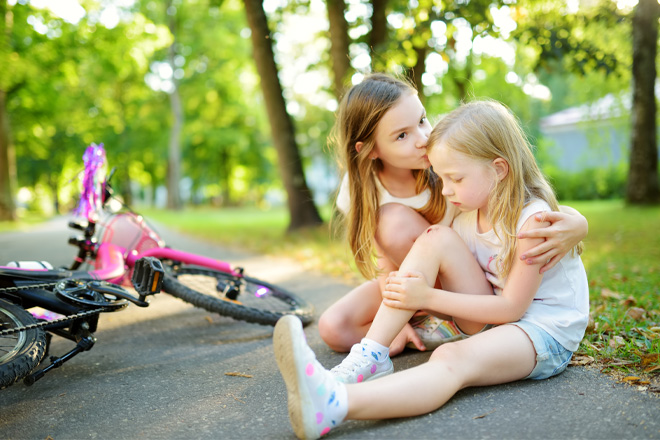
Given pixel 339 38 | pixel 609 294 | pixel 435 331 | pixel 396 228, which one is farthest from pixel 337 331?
pixel 339 38

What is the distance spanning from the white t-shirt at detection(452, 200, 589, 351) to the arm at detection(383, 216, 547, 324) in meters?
0.09

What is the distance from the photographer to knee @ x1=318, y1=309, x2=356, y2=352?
8.16 ft

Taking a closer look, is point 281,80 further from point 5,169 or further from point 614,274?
point 5,169

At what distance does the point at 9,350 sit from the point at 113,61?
54.2 ft

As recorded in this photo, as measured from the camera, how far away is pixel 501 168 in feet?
6.69

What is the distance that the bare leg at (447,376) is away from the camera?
5.31 feet

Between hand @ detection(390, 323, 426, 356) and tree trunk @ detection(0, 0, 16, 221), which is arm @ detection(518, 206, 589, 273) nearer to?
hand @ detection(390, 323, 426, 356)

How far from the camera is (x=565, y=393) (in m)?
1.87

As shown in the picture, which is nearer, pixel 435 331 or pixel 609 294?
pixel 435 331

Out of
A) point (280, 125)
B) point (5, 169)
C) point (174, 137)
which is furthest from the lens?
point (174, 137)

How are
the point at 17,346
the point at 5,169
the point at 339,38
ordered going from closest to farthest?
the point at 17,346 → the point at 339,38 → the point at 5,169

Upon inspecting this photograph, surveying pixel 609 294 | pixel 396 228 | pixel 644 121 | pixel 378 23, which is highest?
pixel 378 23

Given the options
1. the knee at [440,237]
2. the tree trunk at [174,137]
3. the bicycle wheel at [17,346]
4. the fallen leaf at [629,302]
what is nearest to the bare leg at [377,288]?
the knee at [440,237]

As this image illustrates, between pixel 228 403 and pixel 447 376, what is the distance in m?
0.82
